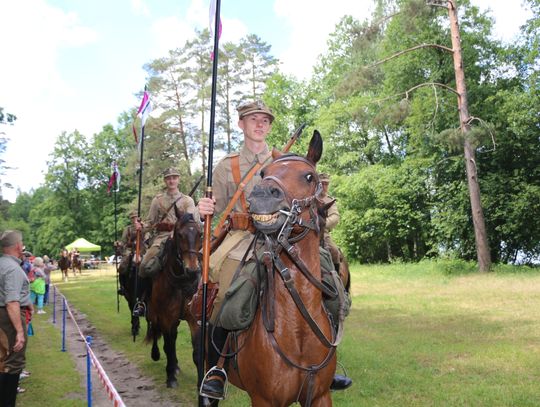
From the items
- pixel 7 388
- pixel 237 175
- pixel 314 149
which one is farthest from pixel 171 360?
pixel 314 149

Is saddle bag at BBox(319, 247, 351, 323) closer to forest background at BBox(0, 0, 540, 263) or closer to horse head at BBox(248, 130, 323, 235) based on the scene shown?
horse head at BBox(248, 130, 323, 235)

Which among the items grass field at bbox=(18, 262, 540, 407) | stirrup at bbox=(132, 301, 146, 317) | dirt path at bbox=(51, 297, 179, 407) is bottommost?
dirt path at bbox=(51, 297, 179, 407)

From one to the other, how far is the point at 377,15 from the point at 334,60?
1684 centimetres

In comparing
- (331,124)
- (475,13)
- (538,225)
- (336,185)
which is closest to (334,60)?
(331,124)

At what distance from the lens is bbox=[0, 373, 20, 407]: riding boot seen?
6035mm

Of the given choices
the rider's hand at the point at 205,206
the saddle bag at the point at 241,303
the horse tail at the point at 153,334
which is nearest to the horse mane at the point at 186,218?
the horse tail at the point at 153,334

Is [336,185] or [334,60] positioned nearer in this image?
[336,185]

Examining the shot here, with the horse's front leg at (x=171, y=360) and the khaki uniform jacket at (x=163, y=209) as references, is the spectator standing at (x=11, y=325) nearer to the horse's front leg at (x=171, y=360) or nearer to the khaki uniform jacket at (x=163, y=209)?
the horse's front leg at (x=171, y=360)

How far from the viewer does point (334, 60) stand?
4128cm

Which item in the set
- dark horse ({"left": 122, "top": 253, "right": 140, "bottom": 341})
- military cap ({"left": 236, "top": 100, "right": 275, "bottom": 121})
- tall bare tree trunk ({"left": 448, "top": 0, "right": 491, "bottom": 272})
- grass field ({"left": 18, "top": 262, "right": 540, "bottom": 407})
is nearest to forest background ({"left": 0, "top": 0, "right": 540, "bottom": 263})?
tall bare tree trunk ({"left": 448, "top": 0, "right": 491, "bottom": 272})

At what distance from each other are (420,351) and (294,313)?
668 cm

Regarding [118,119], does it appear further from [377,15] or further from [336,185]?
[377,15]

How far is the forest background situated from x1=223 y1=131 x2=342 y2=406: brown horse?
779 inches

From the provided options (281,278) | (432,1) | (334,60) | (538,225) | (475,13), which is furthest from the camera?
(334,60)
